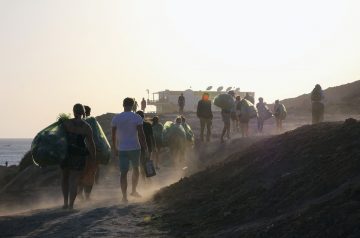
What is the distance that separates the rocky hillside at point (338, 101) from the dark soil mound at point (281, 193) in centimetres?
3473

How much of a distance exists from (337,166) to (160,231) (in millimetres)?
2649

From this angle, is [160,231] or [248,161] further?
[248,161]

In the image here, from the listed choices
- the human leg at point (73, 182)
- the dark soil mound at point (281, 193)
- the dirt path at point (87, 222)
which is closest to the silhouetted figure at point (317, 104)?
the dark soil mound at point (281, 193)

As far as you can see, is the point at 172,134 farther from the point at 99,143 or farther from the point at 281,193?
the point at 281,193

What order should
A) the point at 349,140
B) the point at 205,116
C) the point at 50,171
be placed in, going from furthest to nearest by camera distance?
the point at 50,171
the point at 205,116
the point at 349,140

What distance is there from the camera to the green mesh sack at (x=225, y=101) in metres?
25.5

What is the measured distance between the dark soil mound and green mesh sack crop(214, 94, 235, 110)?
36.9ft

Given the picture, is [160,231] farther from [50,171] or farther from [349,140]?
[50,171]

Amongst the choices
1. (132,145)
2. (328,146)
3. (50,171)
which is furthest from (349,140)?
(50,171)

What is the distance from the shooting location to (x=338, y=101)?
5334 cm

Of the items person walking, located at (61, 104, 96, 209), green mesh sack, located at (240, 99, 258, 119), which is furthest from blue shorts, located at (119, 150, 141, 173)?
green mesh sack, located at (240, 99, 258, 119)

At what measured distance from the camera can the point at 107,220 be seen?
36.0ft

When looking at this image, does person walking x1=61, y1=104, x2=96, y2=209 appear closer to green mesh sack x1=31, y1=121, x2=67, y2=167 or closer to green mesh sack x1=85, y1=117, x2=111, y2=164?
green mesh sack x1=31, y1=121, x2=67, y2=167

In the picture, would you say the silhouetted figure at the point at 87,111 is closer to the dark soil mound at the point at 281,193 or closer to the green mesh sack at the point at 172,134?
the dark soil mound at the point at 281,193
